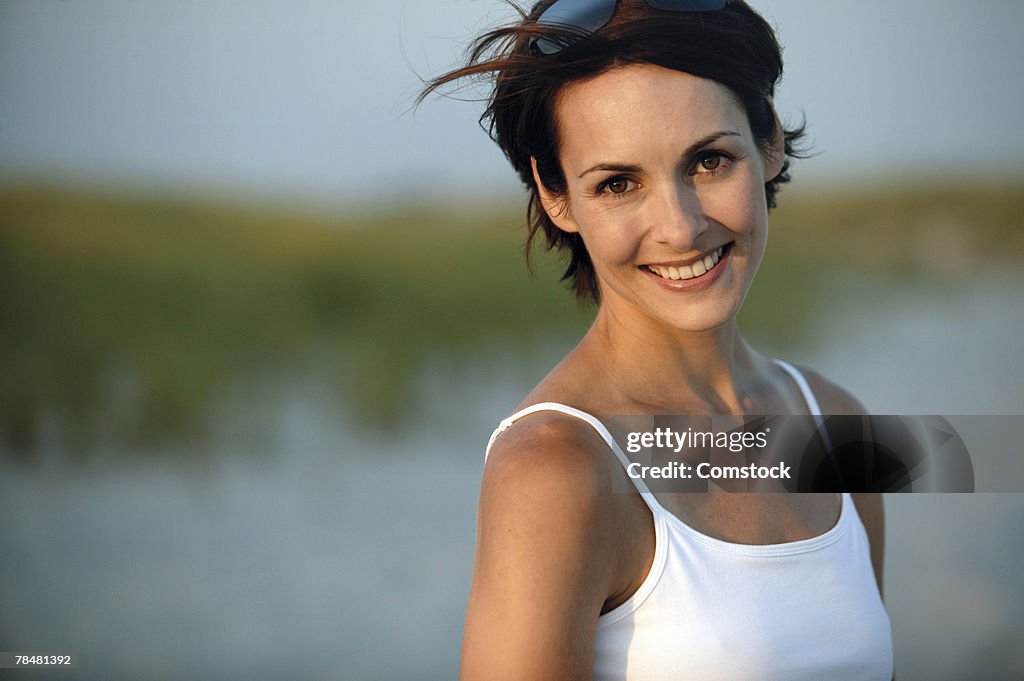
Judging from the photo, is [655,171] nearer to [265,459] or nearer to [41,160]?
[265,459]

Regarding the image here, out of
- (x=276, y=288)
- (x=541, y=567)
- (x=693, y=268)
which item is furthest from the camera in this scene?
(x=276, y=288)

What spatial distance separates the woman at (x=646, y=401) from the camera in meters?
0.94

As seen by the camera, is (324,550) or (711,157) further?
(324,550)

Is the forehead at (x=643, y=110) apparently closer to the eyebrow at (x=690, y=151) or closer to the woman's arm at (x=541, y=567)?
the eyebrow at (x=690, y=151)

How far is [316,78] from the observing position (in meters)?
1.70

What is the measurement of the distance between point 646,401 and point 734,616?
0.28m

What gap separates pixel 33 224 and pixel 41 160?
110 mm

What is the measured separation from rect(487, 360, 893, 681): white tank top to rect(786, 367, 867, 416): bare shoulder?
33 centimetres

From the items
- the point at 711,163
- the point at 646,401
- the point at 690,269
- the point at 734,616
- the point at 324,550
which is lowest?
the point at 734,616

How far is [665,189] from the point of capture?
1.10 m

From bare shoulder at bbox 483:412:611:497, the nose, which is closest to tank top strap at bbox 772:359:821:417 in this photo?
the nose

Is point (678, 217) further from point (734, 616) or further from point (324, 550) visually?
point (324, 550)

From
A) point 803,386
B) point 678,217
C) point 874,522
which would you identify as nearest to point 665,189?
point 678,217

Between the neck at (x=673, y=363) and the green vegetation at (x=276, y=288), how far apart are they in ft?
2.07
